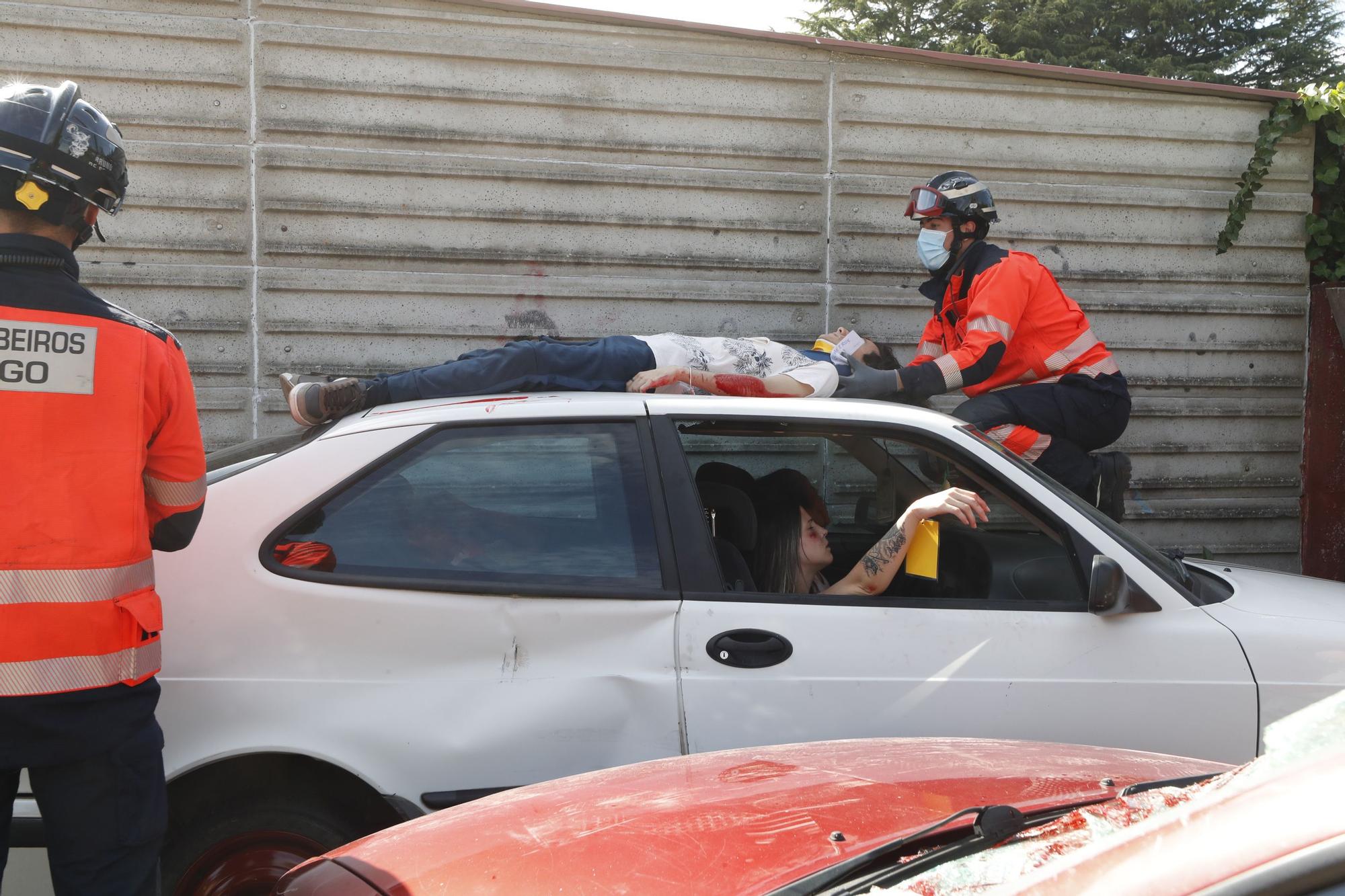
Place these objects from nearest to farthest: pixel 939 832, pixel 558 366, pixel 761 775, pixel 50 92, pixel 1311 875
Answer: pixel 1311 875 → pixel 939 832 → pixel 761 775 → pixel 50 92 → pixel 558 366

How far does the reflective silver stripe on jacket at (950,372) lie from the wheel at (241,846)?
293cm

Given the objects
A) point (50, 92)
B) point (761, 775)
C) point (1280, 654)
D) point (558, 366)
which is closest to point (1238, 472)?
point (1280, 654)

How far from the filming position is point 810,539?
11.3 feet

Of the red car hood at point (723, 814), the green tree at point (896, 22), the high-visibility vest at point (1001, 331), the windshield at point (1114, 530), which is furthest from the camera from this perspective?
the green tree at point (896, 22)

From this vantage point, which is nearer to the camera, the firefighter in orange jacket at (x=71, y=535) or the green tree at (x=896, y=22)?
the firefighter in orange jacket at (x=71, y=535)

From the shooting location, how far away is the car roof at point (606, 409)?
9.68 ft

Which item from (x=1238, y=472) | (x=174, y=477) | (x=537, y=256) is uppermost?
(x=537, y=256)

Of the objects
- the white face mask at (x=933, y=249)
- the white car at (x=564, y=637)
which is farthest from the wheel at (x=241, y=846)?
the white face mask at (x=933, y=249)

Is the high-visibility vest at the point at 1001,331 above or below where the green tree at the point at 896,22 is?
below

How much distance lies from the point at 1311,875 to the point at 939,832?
0.69 meters

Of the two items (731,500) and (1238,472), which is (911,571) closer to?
(731,500)

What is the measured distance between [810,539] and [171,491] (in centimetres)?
187

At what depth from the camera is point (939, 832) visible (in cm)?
175

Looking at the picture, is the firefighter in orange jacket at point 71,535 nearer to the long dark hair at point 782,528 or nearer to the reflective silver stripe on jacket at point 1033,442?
the long dark hair at point 782,528
